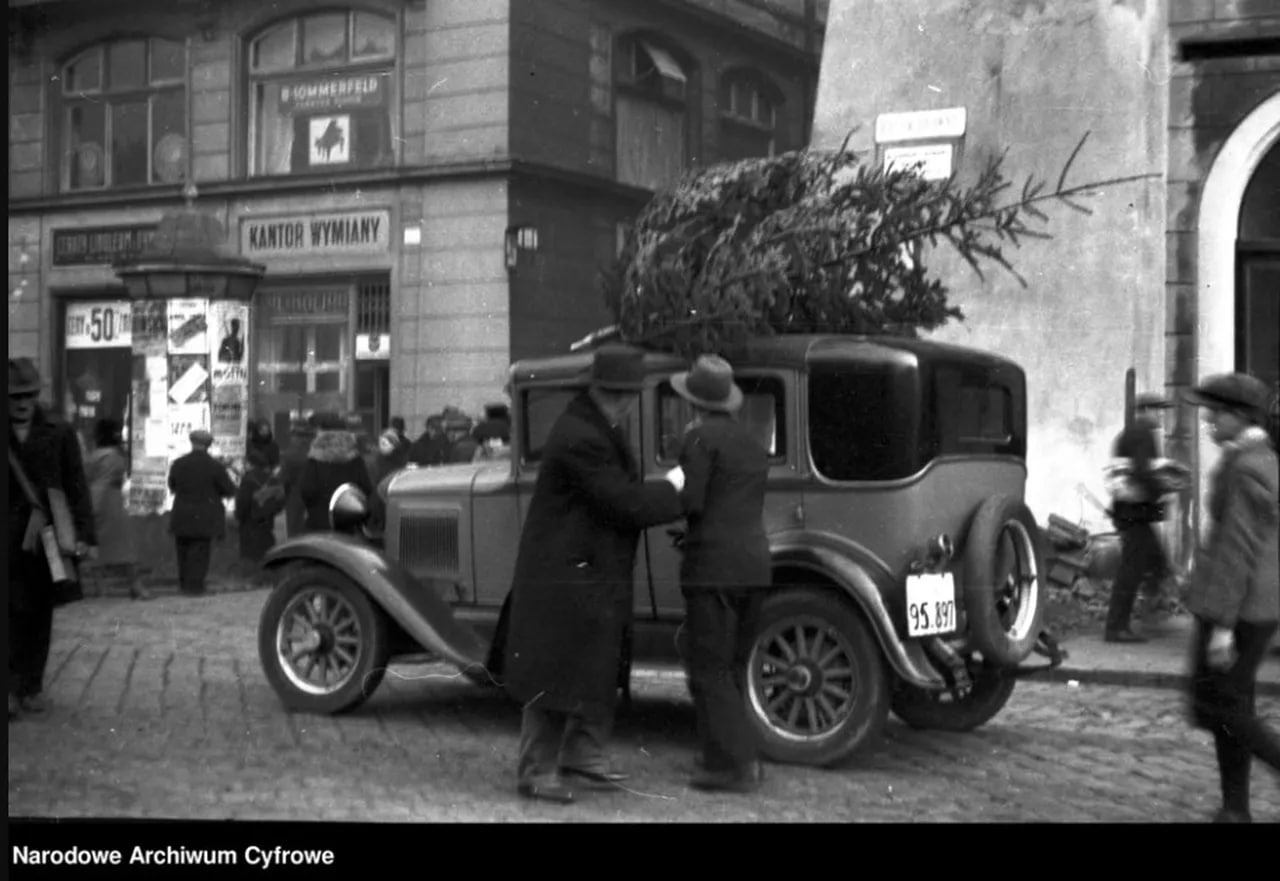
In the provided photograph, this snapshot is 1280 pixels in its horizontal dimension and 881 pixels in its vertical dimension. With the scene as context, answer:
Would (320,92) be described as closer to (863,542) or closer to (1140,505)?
(863,542)

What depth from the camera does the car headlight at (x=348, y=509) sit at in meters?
7.92

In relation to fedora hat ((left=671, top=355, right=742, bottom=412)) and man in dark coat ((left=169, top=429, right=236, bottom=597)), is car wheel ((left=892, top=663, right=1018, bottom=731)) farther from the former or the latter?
man in dark coat ((left=169, top=429, right=236, bottom=597))

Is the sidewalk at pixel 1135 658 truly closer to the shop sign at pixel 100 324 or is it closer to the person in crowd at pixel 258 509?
the person in crowd at pixel 258 509

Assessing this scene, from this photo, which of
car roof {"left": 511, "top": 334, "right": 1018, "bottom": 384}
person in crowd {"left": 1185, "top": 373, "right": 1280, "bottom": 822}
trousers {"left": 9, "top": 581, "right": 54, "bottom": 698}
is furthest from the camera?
trousers {"left": 9, "top": 581, "right": 54, "bottom": 698}

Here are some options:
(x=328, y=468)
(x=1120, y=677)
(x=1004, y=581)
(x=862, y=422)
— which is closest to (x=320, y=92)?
(x=328, y=468)

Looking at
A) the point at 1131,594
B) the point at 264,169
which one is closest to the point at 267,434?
the point at 264,169

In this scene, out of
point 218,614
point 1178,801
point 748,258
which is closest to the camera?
point 1178,801

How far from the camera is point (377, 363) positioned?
279 inches

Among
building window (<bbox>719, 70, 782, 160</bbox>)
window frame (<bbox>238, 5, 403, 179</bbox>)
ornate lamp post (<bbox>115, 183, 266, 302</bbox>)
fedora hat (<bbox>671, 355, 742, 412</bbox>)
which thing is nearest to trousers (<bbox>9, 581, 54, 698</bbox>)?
ornate lamp post (<bbox>115, 183, 266, 302</bbox>)

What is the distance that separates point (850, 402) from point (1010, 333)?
2.60 ft

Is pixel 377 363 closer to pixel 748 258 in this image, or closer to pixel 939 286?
pixel 748 258

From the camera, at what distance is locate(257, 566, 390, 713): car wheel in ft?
25.1

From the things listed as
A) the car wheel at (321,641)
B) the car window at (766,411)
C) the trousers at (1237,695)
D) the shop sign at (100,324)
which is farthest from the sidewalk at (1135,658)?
the shop sign at (100,324)

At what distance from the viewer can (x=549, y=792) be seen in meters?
6.38
